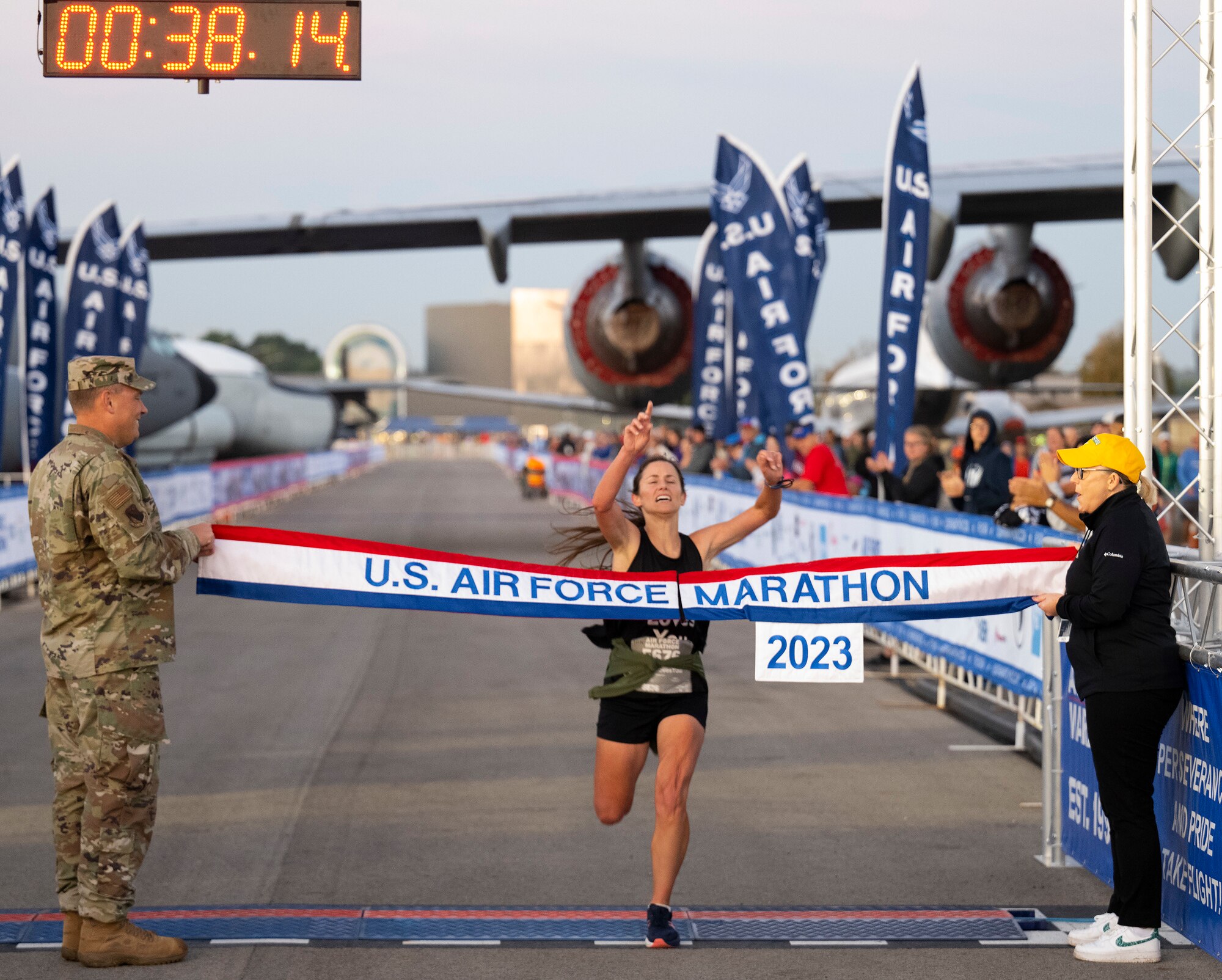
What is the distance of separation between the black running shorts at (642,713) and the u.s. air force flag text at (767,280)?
41.3 feet

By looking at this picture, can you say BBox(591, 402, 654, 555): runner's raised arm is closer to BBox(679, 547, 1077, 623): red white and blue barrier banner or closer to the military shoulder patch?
BBox(679, 547, 1077, 623): red white and blue barrier banner

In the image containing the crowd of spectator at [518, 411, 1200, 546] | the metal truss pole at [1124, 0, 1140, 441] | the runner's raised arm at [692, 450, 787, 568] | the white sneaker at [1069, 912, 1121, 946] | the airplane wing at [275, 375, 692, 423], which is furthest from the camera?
the airplane wing at [275, 375, 692, 423]

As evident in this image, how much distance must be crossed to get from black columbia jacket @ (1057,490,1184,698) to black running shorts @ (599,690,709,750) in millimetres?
1432

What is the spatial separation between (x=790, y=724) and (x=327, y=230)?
12.9 meters

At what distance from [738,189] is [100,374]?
46.2ft

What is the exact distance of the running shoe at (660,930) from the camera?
4.90 meters

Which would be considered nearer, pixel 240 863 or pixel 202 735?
pixel 240 863

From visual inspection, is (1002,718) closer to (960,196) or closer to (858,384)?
(960,196)

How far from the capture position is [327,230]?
781 inches

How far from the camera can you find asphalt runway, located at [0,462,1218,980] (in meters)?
4.87

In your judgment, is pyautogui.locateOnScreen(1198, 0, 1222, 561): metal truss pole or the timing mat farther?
pyautogui.locateOnScreen(1198, 0, 1222, 561): metal truss pole

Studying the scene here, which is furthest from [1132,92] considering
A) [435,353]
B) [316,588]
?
[435,353]

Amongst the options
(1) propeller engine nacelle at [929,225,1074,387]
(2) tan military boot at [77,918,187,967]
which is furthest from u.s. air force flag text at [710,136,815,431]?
(2) tan military boot at [77,918,187,967]

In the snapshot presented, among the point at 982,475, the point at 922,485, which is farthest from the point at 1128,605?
the point at 922,485
